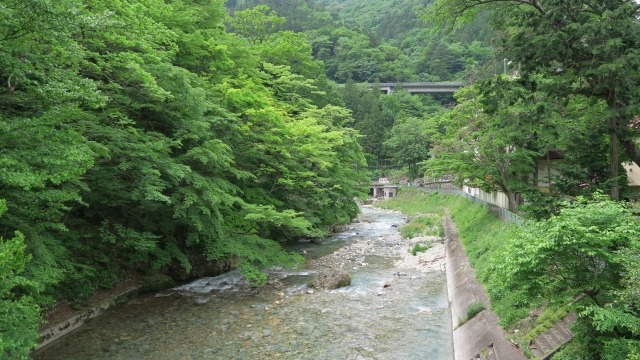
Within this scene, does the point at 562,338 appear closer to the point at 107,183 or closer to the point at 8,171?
the point at 8,171

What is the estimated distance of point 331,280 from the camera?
16.5 meters

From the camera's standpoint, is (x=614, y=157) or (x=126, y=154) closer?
(x=126, y=154)

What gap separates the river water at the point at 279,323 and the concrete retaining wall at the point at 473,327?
1.19ft

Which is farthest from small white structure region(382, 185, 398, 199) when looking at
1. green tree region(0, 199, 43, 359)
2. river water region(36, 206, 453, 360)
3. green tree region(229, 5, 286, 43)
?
green tree region(0, 199, 43, 359)

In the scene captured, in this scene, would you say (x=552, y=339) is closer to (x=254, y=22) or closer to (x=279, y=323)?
(x=279, y=323)

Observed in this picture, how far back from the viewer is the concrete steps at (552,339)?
7.98m

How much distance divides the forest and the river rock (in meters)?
1.44

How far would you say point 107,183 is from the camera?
12.0 meters

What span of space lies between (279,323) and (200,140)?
23.3 ft

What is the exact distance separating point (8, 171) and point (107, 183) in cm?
561

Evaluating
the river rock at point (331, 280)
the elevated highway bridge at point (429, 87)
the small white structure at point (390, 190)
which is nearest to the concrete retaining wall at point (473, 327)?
the river rock at point (331, 280)

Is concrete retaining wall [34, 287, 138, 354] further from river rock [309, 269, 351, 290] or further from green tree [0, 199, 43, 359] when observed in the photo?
river rock [309, 269, 351, 290]

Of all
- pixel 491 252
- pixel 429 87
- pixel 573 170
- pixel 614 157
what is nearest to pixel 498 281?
pixel 573 170

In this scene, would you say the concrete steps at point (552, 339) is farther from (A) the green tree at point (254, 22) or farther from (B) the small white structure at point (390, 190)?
(B) the small white structure at point (390, 190)
